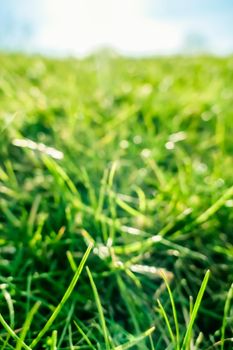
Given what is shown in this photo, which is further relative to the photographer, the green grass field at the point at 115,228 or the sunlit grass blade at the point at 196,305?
the green grass field at the point at 115,228

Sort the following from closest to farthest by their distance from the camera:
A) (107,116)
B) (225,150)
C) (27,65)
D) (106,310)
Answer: (106,310)
(225,150)
(107,116)
(27,65)

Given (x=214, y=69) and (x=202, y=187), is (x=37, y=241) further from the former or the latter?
(x=214, y=69)

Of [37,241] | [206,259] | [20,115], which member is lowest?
Result: [206,259]

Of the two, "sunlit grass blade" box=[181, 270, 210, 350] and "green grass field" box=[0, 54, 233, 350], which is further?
"green grass field" box=[0, 54, 233, 350]

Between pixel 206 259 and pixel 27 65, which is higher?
pixel 27 65

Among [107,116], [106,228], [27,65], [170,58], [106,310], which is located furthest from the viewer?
[170,58]

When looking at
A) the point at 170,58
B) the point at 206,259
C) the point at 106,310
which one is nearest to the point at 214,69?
the point at 170,58

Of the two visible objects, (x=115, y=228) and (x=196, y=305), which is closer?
(x=196, y=305)

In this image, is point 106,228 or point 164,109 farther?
point 164,109
